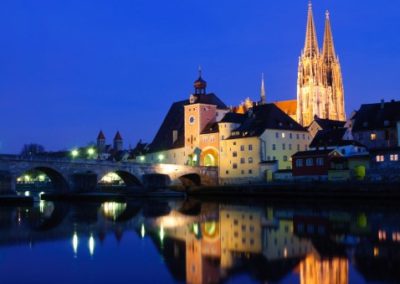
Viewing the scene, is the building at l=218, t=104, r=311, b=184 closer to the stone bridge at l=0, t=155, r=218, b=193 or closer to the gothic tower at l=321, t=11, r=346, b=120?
the stone bridge at l=0, t=155, r=218, b=193

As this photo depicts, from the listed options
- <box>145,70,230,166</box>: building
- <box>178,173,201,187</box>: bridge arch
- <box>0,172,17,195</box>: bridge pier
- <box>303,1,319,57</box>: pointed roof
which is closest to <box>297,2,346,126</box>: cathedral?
<box>303,1,319,57</box>: pointed roof

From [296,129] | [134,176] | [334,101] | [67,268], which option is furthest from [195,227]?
[334,101]

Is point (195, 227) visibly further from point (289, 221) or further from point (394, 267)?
point (394, 267)

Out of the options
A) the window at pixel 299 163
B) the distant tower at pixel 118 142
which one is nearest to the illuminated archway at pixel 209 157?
the window at pixel 299 163

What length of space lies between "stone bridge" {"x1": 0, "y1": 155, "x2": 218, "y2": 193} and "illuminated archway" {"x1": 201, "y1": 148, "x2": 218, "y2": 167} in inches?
89.8

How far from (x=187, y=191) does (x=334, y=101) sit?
66910 mm

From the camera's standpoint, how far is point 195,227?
39.3 m

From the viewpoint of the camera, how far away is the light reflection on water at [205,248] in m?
22.5

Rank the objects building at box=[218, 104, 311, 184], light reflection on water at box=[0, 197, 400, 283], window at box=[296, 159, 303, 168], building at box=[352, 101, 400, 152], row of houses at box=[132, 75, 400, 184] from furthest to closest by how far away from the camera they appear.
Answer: building at box=[218, 104, 311, 184], building at box=[352, 101, 400, 152], window at box=[296, 159, 303, 168], row of houses at box=[132, 75, 400, 184], light reflection on water at box=[0, 197, 400, 283]

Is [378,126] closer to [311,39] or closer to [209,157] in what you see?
[209,157]

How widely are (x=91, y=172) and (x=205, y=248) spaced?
161ft

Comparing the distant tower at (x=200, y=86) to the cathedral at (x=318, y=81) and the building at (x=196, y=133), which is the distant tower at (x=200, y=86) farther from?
the cathedral at (x=318, y=81)

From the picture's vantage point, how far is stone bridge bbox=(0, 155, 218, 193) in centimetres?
6812

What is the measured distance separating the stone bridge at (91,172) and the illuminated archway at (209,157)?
2.28 m
